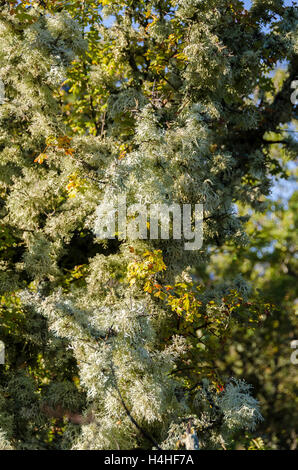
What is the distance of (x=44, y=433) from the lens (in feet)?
16.9

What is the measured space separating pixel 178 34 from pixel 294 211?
892cm

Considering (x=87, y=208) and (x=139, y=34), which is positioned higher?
(x=139, y=34)

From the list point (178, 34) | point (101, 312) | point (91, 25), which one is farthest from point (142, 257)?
point (91, 25)

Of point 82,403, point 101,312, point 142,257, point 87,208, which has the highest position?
point 87,208

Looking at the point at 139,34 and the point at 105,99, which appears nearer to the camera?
the point at 139,34

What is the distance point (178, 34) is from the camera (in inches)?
225

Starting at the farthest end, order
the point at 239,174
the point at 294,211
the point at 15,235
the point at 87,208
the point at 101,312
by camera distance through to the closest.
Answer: the point at 294,211 < the point at 239,174 < the point at 15,235 < the point at 87,208 < the point at 101,312

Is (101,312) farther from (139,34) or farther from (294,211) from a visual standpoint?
(294,211)

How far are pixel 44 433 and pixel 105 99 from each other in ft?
14.4

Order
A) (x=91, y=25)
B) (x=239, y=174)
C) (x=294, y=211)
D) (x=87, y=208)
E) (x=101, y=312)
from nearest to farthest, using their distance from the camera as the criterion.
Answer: (x=101, y=312) < (x=87, y=208) < (x=91, y=25) < (x=239, y=174) < (x=294, y=211)

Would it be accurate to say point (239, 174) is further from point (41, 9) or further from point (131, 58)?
point (41, 9)

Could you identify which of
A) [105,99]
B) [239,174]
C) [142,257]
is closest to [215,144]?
[239,174]

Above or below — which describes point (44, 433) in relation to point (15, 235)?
below

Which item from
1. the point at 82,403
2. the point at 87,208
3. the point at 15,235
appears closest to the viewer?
the point at 82,403
